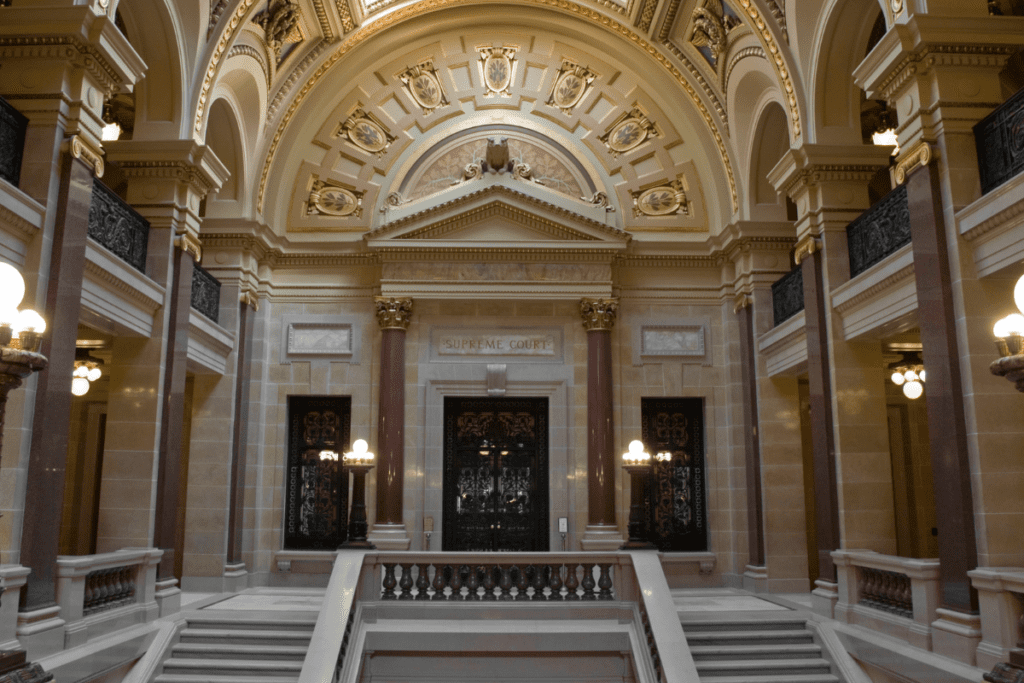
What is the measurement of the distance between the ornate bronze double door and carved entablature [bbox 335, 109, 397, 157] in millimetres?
5268

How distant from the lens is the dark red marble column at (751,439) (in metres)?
14.8

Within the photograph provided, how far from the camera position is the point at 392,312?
1572 cm

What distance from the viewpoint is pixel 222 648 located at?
1033 centimetres

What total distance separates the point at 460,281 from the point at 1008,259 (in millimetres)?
9587

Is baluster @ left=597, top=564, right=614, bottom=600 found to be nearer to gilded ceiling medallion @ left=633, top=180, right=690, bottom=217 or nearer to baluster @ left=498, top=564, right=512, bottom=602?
baluster @ left=498, top=564, right=512, bottom=602

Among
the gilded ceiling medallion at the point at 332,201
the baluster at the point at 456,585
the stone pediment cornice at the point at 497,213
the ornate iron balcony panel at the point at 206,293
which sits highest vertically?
the gilded ceiling medallion at the point at 332,201

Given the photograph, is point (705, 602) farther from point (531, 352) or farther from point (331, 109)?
point (331, 109)

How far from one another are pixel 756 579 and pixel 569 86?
32.8 feet

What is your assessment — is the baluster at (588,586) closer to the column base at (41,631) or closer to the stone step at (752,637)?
the stone step at (752,637)

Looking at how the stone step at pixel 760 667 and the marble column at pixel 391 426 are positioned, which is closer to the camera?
the stone step at pixel 760 667

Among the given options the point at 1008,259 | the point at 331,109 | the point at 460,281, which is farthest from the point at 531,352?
the point at 1008,259

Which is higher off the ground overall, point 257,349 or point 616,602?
point 257,349

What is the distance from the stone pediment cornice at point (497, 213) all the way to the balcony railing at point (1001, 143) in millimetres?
7574

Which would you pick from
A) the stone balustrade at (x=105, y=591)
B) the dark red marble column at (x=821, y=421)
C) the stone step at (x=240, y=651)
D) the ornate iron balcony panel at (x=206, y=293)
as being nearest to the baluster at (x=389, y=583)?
the stone step at (x=240, y=651)
